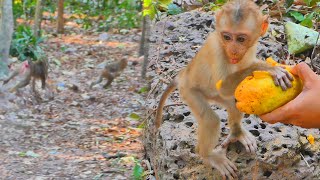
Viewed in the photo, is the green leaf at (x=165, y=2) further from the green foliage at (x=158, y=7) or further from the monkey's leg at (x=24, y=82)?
the monkey's leg at (x=24, y=82)

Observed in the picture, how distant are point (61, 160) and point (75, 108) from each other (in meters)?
2.61

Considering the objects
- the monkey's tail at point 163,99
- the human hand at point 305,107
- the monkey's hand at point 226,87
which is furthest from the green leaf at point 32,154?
the human hand at point 305,107

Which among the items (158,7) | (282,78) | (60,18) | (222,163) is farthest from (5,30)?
(282,78)

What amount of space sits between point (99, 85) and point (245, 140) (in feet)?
26.0

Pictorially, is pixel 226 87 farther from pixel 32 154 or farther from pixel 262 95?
pixel 32 154

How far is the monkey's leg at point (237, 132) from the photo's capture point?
3.62 m

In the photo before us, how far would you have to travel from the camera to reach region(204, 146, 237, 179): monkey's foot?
3.61 metres

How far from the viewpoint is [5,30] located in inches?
418

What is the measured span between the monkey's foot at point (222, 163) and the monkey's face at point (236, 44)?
1.90ft

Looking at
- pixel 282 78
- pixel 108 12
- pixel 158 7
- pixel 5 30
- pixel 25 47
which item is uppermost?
pixel 282 78

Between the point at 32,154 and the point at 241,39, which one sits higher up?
the point at 241,39

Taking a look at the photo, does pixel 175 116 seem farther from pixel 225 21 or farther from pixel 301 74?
pixel 301 74

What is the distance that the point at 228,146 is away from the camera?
381 cm

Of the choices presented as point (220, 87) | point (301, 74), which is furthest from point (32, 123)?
point (301, 74)
